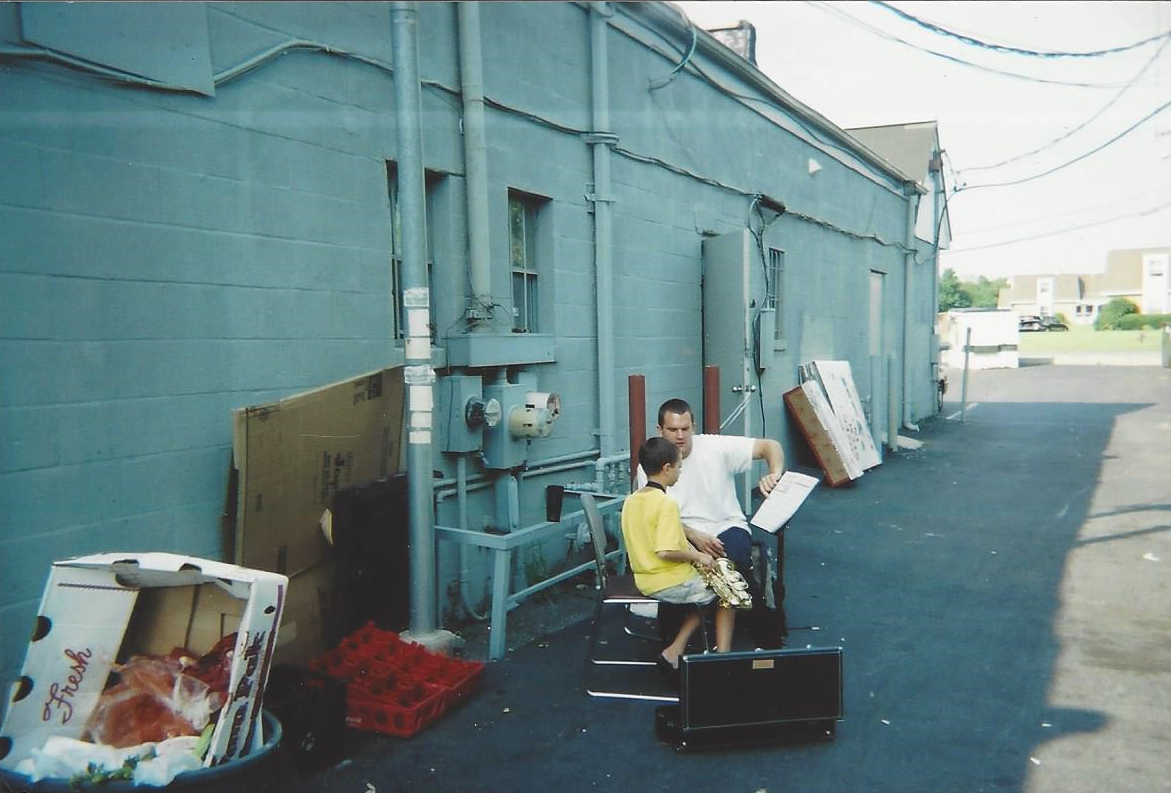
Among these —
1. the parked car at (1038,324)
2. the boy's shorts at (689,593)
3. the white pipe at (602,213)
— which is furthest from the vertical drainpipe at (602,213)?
the parked car at (1038,324)

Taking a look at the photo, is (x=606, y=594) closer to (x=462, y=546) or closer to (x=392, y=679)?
(x=392, y=679)

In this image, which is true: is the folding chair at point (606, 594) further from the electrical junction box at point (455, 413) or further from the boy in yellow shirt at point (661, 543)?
the electrical junction box at point (455, 413)

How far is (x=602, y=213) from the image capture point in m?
6.94

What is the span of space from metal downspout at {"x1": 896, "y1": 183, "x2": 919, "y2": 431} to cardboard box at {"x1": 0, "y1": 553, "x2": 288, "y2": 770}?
15.3 m

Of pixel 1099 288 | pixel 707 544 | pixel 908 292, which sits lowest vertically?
pixel 707 544

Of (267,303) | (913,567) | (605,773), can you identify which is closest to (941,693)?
(605,773)

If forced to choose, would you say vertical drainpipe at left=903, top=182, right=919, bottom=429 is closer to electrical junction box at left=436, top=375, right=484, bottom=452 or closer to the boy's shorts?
electrical junction box at left=436, top=375, right=484, bottom=452

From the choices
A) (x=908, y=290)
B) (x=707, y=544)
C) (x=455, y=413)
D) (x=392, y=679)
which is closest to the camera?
(x=392, y=679)

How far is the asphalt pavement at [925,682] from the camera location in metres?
3.51

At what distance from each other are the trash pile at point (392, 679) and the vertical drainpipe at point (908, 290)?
1386 centimetres

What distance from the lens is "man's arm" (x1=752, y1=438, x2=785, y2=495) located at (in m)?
4.87

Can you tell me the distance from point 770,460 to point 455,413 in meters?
1.99

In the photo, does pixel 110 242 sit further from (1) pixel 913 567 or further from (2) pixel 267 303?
(1) pixel 913 567

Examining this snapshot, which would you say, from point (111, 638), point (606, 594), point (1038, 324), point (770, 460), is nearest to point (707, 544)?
point (606, 594)
